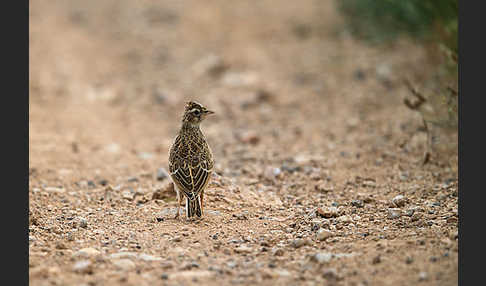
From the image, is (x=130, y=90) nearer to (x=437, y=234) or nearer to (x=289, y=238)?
(x=289, y=238)

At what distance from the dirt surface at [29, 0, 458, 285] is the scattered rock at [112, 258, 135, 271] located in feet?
0.06

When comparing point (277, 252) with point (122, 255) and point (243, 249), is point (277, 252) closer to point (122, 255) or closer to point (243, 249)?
point (243, 249)

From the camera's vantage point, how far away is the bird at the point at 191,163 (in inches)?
273

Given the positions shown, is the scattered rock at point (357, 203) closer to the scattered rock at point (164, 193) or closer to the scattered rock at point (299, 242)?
the scattered rock at point (299, 242)

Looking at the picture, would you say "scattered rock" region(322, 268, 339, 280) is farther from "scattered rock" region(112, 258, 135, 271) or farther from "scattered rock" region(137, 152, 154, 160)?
"scattered rock" region(137, 152, 154, 160)

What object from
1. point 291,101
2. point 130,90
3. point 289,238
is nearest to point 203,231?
point 289,238

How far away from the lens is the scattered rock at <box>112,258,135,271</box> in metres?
5.69

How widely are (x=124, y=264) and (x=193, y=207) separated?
1.35 meters

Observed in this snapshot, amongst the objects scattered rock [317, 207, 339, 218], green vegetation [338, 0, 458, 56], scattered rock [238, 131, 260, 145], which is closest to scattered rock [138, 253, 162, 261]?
scattered rock [317, 207, 339, 218]

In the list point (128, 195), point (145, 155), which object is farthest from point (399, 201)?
point (145, 155)

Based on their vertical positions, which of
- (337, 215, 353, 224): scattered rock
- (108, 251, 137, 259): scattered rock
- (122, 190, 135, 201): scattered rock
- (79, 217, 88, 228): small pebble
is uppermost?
(122, 190, 135, 201): scattered rock

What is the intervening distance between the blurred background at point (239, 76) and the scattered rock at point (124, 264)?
3618 millimetres

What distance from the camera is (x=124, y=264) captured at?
574 centimetres

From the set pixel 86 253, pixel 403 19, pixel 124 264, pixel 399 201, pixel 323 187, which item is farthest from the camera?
Result: pixel 403 19
